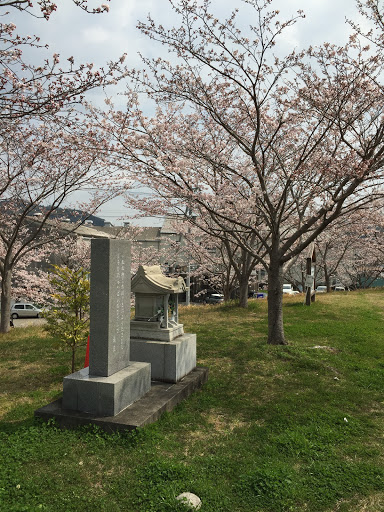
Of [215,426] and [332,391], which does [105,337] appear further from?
[332,391]

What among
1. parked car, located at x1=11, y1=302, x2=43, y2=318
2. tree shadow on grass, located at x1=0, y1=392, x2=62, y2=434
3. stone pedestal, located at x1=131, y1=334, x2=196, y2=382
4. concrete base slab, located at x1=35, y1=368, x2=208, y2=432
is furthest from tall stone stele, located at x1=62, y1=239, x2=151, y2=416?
parked car, located at x1=11, y1=302, x2=43, y2=318

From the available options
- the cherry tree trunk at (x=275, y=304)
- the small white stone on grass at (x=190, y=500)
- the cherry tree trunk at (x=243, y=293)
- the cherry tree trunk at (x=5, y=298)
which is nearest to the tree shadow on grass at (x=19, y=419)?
the small white stone on grass at (x=190, y=500)

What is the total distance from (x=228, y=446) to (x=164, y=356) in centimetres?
238

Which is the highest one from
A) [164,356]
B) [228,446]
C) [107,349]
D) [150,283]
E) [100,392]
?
[150,283]

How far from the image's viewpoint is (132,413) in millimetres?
5496

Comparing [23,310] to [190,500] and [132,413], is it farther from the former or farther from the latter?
[190,500]

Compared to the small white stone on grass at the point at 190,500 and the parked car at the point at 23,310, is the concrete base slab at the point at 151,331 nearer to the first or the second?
the small white stone on grass at the point at 190,500

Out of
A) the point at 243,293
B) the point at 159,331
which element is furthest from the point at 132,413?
the point at 243,293

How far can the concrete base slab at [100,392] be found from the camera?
17.8ft

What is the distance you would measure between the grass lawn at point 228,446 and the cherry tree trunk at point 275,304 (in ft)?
2.62

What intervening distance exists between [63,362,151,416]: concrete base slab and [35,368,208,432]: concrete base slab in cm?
10

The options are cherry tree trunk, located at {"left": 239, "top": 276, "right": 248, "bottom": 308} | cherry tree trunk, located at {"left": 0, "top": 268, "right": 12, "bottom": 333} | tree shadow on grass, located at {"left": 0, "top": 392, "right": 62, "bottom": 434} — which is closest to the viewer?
tree shadow on grass, located at {"left": 0, "top": 392, "right": 62, "bottom": 434}

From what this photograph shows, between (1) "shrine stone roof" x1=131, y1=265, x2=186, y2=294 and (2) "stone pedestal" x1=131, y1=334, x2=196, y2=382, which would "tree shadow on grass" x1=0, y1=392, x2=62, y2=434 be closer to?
(2) "stone pedestal" x1=131, y1=334, x2=196, y2=382

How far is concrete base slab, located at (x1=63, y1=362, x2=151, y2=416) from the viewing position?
5.42 metres
